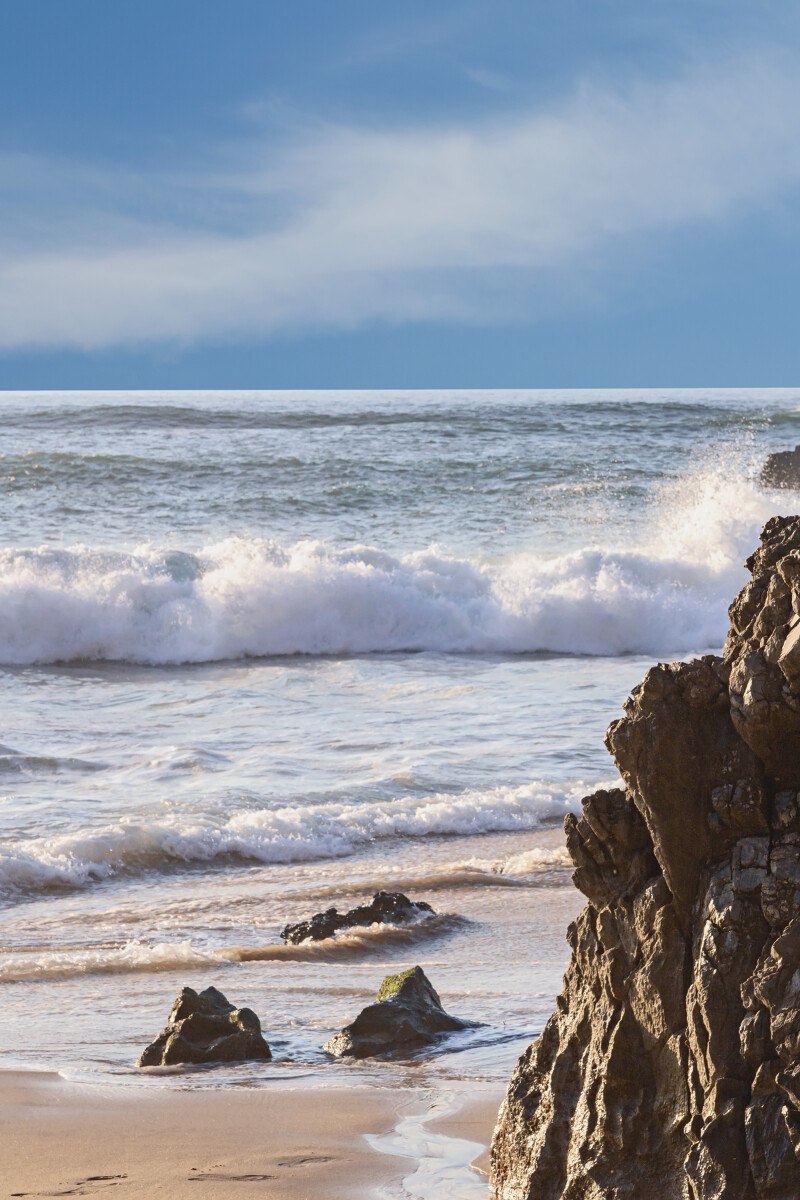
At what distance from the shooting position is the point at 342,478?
26.1 m

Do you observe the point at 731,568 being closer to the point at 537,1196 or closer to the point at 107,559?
the point at 107,559

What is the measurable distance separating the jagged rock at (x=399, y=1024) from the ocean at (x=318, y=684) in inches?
4.0

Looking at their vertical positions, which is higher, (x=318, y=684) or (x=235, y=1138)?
(x=318, y=684)

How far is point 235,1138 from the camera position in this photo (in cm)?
304

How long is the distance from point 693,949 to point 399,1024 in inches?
81.8

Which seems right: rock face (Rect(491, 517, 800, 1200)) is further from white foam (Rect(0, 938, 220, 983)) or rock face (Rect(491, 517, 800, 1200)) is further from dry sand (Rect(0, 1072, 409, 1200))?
white foam (Rect(0, 938, 220, 983))

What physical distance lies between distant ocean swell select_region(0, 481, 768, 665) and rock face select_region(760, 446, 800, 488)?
20.0 feet

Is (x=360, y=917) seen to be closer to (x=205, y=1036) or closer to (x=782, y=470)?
(x=205, y=1036)

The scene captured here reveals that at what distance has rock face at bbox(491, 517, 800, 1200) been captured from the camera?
78.0 inches

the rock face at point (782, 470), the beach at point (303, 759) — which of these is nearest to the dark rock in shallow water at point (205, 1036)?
the beach at point (303, 759)

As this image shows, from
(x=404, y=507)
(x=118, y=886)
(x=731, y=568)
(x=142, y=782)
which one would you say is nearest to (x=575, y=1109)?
(x=118, y=886)

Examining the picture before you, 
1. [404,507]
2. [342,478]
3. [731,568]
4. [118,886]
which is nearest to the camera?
[118,886]

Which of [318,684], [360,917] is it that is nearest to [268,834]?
[360,917]

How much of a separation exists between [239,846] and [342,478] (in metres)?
19.4
